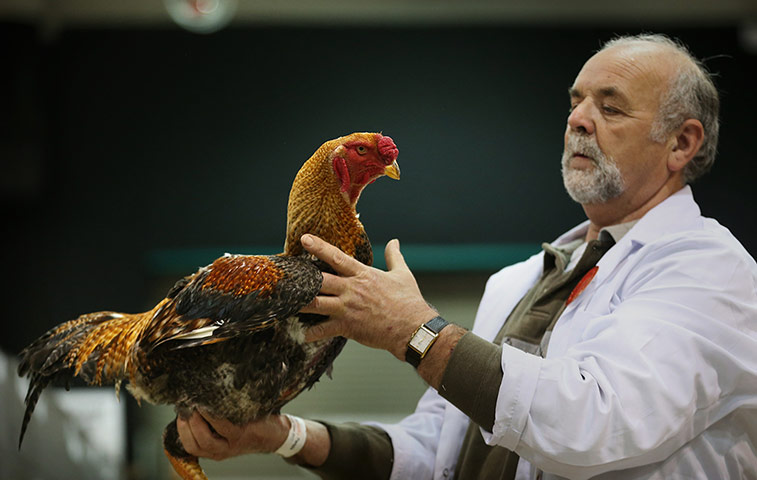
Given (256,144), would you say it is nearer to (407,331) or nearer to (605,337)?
(407,331)

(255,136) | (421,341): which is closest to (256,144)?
(255,136)

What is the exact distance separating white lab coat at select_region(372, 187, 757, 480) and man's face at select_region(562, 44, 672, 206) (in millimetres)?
218

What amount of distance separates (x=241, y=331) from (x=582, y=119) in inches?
40.7

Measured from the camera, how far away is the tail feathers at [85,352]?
1467 mm

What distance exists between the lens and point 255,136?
2.05 metres

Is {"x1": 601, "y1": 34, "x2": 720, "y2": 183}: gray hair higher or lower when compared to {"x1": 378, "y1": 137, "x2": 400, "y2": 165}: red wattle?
higher

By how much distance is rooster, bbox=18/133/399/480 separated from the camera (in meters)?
1.31

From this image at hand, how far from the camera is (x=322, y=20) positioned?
2152 mm

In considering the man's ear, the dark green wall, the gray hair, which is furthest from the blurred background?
the man's ear

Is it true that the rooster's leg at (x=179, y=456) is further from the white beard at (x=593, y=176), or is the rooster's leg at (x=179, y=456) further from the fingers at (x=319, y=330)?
the white beard at (x=593, y=176)

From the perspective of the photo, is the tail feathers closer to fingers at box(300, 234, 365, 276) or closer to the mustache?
fingers at box(300, 234, 365, 276)

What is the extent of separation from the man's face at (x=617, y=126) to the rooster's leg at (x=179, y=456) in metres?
1.14

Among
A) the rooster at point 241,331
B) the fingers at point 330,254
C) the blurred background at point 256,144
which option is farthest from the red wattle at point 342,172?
the blurred background at point 256,144

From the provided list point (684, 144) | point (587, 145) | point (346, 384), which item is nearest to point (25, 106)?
point (346, 384)
